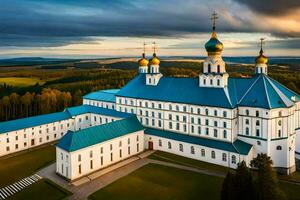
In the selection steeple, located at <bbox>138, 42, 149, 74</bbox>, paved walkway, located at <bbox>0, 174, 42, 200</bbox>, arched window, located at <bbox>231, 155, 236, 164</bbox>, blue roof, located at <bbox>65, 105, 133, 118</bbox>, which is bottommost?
paved walkway, located at <bbox>0, 174, 42, 200</bbox>

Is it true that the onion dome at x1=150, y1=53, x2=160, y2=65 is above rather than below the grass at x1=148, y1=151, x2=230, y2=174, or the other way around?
above

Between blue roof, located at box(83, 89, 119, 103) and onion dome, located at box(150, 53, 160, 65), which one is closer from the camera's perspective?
onion dome, located at box(150, 53, 160, 65)

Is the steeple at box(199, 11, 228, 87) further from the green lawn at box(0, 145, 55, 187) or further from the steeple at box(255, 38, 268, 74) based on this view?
the green lawn at box(0, 145, 55, 187)

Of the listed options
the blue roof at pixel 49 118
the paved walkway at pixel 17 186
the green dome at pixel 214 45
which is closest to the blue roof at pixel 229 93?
the green dome at pixel 214 45

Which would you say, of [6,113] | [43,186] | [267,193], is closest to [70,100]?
[6,113]

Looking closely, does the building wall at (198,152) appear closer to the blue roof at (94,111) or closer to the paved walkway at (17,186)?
the blue roof at (94,111)

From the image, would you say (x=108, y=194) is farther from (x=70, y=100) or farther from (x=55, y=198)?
(x=70, y=100)

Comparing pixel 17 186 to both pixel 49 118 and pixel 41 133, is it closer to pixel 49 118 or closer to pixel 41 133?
pixel 41 133

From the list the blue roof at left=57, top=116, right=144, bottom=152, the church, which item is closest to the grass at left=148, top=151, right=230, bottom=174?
the church
